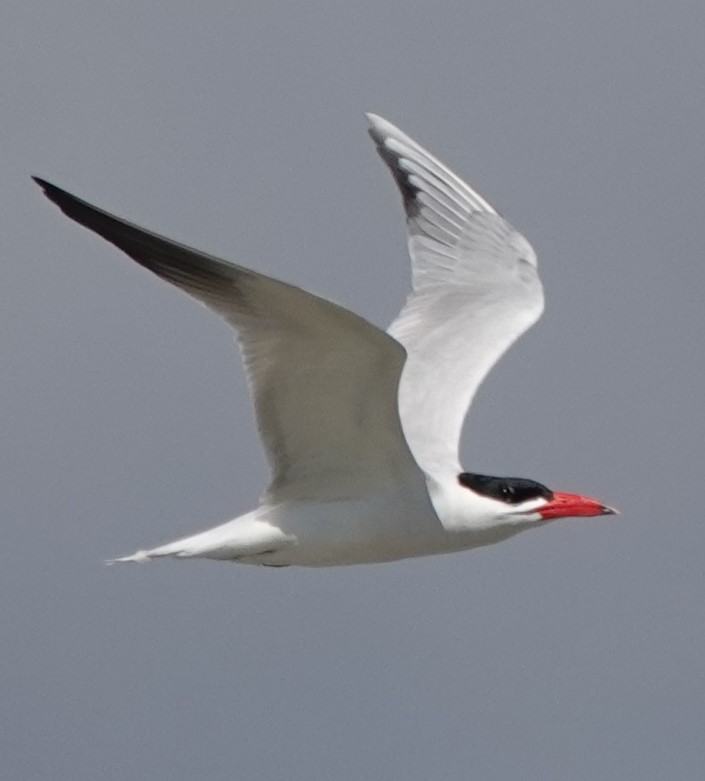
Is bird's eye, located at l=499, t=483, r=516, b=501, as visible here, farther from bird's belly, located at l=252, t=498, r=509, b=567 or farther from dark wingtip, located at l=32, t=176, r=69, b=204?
dark wingtip, located at l=32, t=176, r=69, b=204

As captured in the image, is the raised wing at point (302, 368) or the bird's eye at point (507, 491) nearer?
the raised wing at point (302, 368)

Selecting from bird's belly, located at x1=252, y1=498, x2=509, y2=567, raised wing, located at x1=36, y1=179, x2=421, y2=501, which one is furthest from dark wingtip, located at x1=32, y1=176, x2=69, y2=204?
bird's belly, located at x1=252, y1=498, x2=509, y2=567

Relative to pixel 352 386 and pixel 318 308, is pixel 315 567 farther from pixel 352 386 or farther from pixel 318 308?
pixel 318 308

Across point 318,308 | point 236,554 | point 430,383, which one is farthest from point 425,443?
point 318,308

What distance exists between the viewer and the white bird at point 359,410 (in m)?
9.16

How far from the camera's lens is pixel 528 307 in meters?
12.3

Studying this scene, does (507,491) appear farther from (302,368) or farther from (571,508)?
(302,368)

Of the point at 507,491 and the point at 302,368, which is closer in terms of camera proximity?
the point at 302,368


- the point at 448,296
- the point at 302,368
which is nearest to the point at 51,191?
the point at 302,368

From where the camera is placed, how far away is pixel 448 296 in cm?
1230

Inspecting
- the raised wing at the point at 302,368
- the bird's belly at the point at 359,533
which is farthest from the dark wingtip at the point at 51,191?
the bird's belly at the point at 359,533

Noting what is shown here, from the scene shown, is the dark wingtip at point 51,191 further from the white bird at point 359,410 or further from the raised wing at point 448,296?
the raised wing at point 448,296

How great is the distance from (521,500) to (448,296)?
2.17 metres

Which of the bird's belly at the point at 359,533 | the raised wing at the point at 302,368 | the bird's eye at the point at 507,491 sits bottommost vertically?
the bird's belly at the point at 359,533
